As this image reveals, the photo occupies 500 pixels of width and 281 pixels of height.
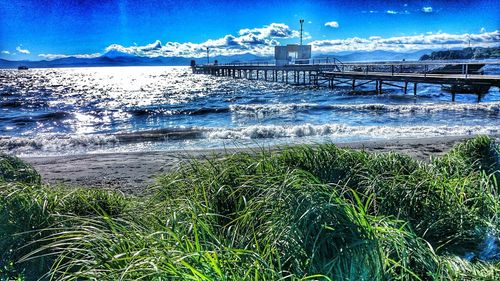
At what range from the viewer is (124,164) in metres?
9.70

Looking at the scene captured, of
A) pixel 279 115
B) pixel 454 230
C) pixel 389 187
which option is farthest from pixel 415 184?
pixel 279 115

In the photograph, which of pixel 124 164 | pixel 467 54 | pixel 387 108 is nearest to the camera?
pixel 124 164

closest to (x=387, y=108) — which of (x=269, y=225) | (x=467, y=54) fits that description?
(x=269, y=225)

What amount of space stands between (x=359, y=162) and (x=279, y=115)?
19.5 meters

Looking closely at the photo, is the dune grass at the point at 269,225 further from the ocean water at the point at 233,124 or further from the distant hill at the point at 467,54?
the distant hill at the point at 467,54

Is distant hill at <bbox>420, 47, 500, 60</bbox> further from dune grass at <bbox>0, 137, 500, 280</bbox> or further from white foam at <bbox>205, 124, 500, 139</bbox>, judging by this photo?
dune grass at <bbox>0, 137, 500, 280</bbox>

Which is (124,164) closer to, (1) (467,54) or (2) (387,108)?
(2) (387,108)

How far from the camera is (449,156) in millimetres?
4340

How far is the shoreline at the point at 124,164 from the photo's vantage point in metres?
7.79

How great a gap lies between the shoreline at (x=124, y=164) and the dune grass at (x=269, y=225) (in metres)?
3.50

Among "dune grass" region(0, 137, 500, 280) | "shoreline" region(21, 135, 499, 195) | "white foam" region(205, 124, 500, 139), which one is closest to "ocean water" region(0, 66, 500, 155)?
"white foam" region(205, 124, 500, 139)

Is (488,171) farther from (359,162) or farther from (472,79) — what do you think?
(472,79)

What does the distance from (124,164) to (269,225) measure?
8.12 metres

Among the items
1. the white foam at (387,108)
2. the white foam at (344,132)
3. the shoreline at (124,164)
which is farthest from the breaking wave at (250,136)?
the white foam at (387,108)
